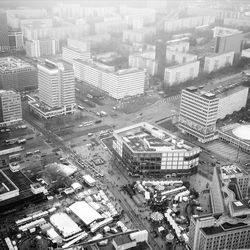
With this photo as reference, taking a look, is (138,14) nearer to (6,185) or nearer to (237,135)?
(237,135)

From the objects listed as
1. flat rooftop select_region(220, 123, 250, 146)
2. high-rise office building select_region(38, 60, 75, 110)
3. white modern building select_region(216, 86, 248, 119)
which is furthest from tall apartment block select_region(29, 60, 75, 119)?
flat rooftop select_region(220, 123, 250, 146)

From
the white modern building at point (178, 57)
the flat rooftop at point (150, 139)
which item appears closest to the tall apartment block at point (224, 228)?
the flat rooftop at point (150, 139)

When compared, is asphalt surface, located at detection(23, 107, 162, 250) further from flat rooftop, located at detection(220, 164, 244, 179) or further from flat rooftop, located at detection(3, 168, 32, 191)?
flat rooftop, located at detection(220, 164, 244, 179)

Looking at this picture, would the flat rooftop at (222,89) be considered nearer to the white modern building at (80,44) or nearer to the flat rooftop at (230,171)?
the flat rooftop at (230,171)

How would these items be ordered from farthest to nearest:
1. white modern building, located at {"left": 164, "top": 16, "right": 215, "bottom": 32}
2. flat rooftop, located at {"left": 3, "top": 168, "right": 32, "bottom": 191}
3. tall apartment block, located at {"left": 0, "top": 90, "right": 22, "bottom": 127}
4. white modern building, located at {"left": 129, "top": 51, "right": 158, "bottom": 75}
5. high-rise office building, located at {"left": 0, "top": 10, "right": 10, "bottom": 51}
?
1. white modern building, located at {"left": 164, "top": 16, "right": 215, "bottom": 32}
2. high-rise office building, located at {"left": 0, "top": 10, "right": 10, "bottom": 51}
3. white modern building, located at {"left": 129, "top": 51, "right": 158, "bottom": 75}
4. tall apartment block, located at {"left": 0, "top": 90, "right": 22, "bottom": 127}
5. flat rooftop, located at {"left": 3, "top": 168, "right": 32, "bottom": 191}

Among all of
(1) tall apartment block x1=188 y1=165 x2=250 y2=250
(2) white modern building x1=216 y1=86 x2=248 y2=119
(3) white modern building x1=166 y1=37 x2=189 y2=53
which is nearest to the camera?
(1) tall apartment block x1=188 y1=165 x2=250 y2=250

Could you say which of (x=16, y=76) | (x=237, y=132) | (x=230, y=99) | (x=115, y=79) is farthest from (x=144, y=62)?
(x=237, y=132)
